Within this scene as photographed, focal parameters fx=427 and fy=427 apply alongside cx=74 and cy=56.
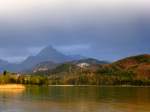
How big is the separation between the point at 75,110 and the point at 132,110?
13390 mm

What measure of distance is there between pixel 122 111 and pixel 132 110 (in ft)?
17.3

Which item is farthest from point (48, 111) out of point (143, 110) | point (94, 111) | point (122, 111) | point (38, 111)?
point (143, 110)

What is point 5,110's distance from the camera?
96.1 metres

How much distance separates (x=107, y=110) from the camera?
318 feet

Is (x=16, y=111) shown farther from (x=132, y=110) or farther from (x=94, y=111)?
(x=132, y=110)

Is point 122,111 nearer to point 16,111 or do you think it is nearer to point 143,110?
point 143,110

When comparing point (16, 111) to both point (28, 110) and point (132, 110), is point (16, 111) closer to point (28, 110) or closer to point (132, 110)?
point (28, 110)

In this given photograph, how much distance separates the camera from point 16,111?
306 ft

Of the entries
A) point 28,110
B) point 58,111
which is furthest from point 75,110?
point 28,110

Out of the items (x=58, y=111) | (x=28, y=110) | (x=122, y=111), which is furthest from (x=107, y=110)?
(x=28, y=110)

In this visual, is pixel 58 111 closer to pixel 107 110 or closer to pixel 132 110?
pixel 107 110

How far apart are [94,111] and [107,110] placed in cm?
450

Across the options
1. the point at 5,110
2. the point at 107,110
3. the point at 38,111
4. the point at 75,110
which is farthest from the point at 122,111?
the point at 5,110

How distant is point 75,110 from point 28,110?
10.6 m
